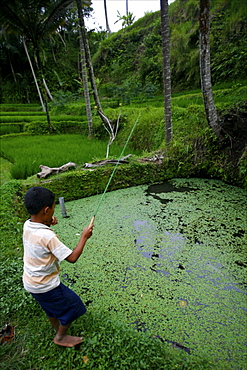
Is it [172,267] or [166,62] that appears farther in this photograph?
[166,62]

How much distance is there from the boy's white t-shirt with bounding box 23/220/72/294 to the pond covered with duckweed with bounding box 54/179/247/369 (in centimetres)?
55

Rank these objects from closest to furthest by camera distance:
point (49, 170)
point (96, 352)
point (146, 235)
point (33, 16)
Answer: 1. point (96, 352)
2. point (146, 235)
3. point (49, 170)
4. point (33, 16)

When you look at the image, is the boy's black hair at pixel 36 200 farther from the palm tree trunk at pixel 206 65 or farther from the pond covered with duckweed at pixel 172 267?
the palm tree trunk at pixel 206 65

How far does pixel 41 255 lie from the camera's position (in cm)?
109

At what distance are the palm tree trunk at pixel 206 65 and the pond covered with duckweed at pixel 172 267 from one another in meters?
1.17

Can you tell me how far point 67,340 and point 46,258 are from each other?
48 centimetres

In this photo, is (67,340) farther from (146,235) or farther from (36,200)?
(146,235)

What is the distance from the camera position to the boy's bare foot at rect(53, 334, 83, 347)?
3.92ft

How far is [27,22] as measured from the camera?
6.04 metres

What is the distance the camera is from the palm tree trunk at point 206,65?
313 centimetres

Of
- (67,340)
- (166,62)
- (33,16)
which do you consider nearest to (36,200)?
(67,340)

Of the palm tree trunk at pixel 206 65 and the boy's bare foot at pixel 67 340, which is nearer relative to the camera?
the boy's bare foot at pixel 67 340

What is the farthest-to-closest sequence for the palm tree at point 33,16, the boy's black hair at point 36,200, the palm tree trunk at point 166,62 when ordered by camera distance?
1. the palm tree at point 33,16
2. the palm tree trunk at point 166,62
3. the boy's black hair at point 36,200

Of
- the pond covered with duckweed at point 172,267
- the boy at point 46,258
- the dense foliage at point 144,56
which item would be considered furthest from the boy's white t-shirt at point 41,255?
the dense foliage at point 144,56
